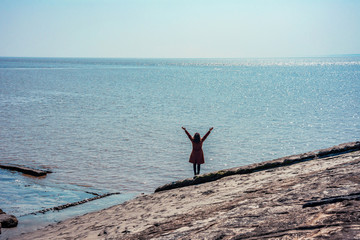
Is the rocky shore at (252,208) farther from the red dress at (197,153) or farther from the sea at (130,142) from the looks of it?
the sea at (130,142)

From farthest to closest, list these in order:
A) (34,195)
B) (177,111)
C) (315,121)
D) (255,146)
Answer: (177,111) → (315,121) → (255,146) → (34,195)

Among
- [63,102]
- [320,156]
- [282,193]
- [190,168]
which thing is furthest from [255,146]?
[63,102]

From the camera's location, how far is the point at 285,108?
38.5 metres

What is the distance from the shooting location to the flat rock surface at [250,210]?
5207 mm

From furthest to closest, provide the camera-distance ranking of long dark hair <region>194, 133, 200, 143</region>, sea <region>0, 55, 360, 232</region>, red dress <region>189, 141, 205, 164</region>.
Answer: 1. sea <region>0, 55, 360, 232</region>
2. red dress <region>189, 141, 205, 164</region>
3. long dark hair <region>194, 133, 200, 143</region>

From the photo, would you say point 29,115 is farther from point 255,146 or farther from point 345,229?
point 345,229

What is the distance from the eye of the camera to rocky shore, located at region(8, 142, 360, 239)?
17.2 ft

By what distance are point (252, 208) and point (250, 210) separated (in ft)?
0.32

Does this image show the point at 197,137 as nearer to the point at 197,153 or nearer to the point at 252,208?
the point at 197,153

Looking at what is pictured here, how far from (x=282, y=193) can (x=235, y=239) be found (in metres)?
2.16

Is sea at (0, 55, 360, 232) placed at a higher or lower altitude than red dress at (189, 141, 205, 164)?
lower

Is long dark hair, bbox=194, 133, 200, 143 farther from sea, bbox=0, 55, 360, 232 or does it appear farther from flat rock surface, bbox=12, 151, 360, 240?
sea, bbox=0, 55, 360, 232

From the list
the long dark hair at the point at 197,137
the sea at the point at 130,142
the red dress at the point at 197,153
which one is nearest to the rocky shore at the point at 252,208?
the red dress at the point at 197,153

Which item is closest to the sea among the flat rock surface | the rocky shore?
the flat rock surface
